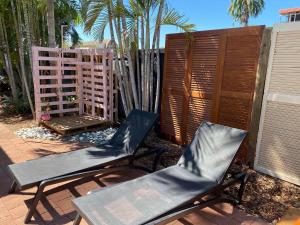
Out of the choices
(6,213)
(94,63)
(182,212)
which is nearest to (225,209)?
(182,212)

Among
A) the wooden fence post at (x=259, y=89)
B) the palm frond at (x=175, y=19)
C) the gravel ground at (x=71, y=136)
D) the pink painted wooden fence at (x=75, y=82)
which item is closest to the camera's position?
the wooden fence post at (x=259, y=89)

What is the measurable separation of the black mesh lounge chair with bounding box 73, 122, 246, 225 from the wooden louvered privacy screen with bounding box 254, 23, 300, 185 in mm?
950

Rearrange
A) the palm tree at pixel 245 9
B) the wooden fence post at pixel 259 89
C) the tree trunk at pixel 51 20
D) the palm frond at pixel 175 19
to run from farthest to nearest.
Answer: the palm tree at pixel 245 9
the tree trunk at pixel 51 20
the palm frond at pixel 175 19
the wooden fence post at pixel 259 89

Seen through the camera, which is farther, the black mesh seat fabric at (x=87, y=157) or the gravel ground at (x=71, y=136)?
the gravel ground at (x=71, y=136)

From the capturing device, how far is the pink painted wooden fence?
20.3 feet

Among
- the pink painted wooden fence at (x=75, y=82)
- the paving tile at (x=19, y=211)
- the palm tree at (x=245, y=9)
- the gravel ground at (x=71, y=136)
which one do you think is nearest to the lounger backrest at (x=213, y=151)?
the paving tile at (x=19, y=211)

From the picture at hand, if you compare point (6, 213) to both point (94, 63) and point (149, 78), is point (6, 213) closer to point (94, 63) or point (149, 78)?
point (149, 78)

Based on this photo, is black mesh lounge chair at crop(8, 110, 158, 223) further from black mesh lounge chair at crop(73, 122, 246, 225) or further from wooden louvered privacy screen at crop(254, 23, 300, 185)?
wooden louvered privacy screen at crop(254, 23, 300, 185)

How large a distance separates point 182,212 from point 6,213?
1.99 m

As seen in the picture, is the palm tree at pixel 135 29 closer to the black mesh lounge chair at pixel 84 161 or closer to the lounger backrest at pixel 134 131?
the lounger backrest at pixel 134 131

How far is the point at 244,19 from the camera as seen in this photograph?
19.0m

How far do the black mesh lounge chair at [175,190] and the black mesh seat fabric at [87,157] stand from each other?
2.46ft

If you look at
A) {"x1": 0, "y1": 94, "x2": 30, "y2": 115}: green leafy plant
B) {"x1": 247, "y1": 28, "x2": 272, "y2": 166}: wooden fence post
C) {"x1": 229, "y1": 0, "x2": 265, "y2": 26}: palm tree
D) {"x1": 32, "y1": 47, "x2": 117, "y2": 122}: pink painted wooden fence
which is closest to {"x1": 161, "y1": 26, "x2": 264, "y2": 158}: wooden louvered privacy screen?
{"x1": 247, "y1": 28, "x2": 272, "y2": 166}: wooden fence post

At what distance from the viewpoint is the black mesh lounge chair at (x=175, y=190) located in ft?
7.66
